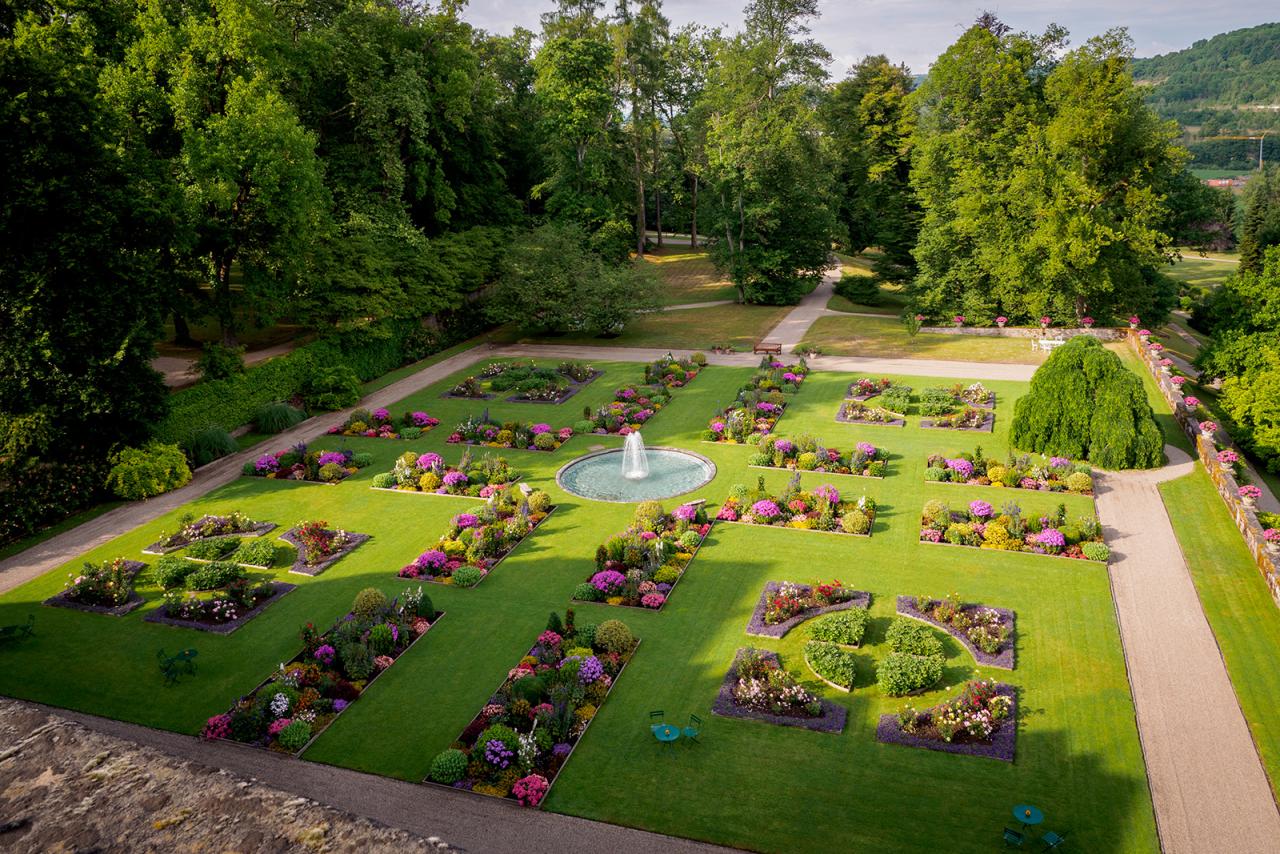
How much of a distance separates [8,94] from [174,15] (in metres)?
12.9

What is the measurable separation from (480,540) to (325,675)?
6319mm

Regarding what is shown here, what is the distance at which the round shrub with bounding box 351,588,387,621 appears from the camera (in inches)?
787

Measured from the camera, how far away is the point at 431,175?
5084cm

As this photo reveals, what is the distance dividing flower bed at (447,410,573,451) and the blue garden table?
21552mm

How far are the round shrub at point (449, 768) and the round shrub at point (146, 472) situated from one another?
19.0m

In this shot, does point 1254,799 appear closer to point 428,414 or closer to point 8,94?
point 428,414

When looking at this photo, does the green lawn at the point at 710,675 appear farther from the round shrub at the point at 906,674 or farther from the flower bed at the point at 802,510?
the flower bed at the point at 802,510

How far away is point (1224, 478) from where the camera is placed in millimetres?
25969

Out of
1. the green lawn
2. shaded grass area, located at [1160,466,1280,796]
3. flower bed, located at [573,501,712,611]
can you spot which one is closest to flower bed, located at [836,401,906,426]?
the green lawn

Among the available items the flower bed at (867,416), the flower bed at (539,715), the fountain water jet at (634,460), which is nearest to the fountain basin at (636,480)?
the fountain water jet at (634,460)

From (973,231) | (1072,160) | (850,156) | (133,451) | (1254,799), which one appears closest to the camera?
(1254,799)

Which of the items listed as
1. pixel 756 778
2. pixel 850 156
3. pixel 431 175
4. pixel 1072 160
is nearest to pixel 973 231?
pixel 1072 160

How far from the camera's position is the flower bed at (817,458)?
28739 millimetres

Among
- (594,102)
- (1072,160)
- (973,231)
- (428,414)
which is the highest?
(594,102)
